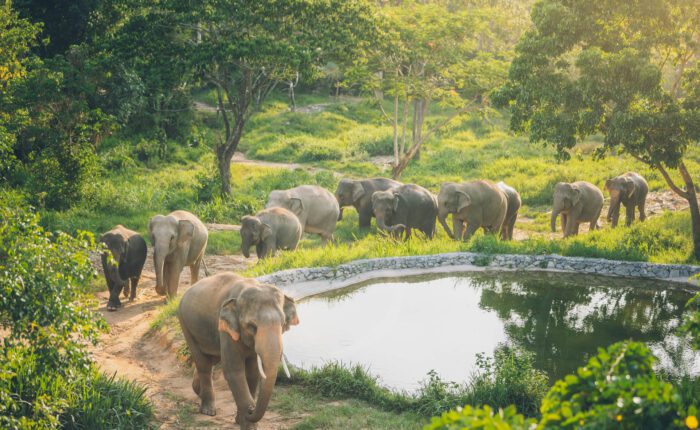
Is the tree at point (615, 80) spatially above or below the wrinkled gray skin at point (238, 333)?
above

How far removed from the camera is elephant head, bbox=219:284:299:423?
286 inches

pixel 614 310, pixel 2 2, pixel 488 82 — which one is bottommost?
pixel 614 310

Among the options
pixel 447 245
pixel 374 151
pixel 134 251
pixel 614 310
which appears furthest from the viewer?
pixel 374 151

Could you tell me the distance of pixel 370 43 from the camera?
75.3 ft

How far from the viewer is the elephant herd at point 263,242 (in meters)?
7.68

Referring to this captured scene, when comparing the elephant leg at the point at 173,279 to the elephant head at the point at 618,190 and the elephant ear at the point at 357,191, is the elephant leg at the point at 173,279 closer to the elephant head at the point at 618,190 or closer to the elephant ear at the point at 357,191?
the elephant ear at the point at 357,191

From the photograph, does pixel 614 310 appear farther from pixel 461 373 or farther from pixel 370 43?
pixel 370 43

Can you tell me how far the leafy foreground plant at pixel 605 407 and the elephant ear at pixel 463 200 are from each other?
1410cm

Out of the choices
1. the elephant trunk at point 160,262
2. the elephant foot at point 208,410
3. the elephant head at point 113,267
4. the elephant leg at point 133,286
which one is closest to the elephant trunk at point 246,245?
the elephant trunk at point 160,262

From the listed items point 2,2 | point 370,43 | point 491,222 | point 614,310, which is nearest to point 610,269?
point 614,310

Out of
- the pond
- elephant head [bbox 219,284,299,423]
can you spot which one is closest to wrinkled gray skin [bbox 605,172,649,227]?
the pond

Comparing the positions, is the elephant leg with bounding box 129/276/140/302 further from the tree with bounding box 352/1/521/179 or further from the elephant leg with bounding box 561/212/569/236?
the tree with bounding box 352/1/521/179

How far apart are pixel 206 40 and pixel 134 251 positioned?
8562mm

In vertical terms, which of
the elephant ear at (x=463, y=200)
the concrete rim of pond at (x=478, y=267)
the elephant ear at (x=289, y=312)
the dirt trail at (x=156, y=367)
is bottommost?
the dirt trail at (x=156, y=367)
